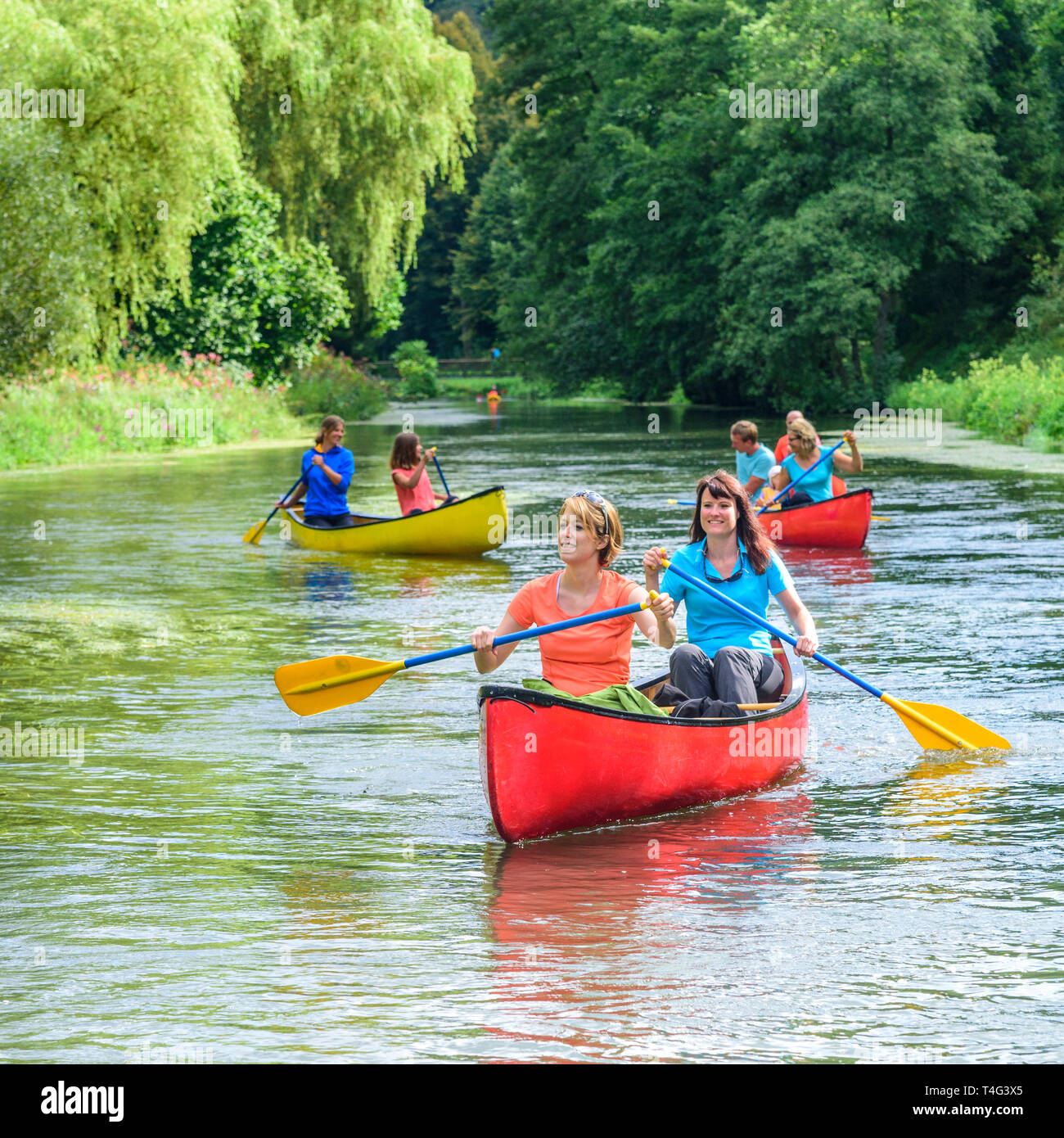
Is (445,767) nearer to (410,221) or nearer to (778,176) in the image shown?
(410,221)

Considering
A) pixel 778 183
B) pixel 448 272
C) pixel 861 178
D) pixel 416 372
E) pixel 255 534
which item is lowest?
pixel 255 534

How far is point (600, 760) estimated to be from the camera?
685 cm

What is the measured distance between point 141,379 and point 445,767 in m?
25.5

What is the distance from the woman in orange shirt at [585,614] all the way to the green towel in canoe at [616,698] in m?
0.16

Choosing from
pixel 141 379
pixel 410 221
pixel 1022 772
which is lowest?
pixel 1022 772

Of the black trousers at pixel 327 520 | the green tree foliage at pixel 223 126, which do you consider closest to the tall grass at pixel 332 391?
the green tree foliage at pixel 223 126

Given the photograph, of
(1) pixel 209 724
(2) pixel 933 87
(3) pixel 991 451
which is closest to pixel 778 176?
(2) pixel 933 87

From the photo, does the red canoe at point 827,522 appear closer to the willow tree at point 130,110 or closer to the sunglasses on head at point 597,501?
the sunglasses on head at point 597,501

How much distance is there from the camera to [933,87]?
43.4 metres

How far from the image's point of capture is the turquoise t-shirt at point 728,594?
25.7 ft

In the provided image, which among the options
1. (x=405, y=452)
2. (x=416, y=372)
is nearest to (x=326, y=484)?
(x=405, y=452)

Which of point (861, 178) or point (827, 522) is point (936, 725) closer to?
point (827, 522)

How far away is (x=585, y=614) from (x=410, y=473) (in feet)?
30.5
